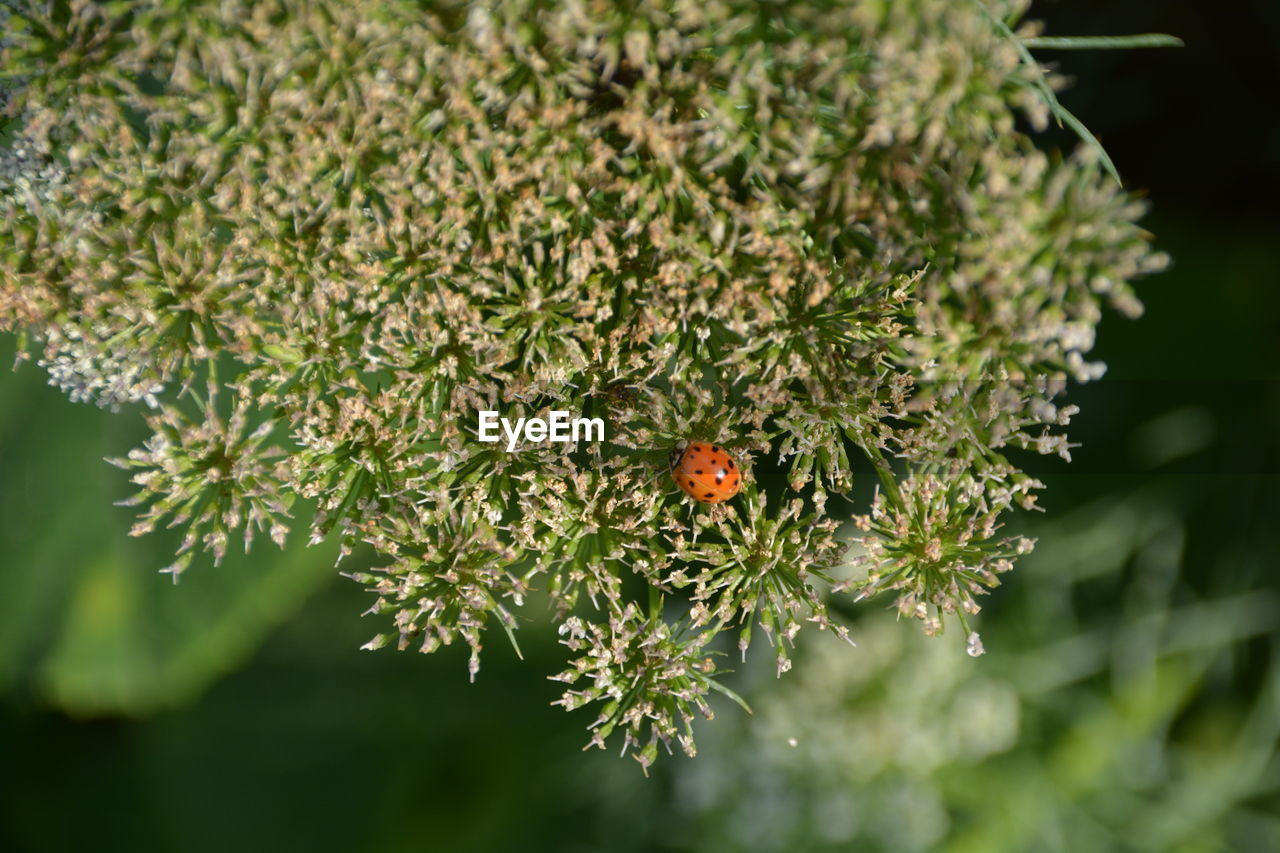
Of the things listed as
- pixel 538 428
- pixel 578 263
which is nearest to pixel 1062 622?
pixel 538 428

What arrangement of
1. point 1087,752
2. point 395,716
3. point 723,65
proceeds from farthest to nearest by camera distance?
1. point 395,716
2. point 1087,752
3. point 723,65

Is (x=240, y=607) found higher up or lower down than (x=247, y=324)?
lower down

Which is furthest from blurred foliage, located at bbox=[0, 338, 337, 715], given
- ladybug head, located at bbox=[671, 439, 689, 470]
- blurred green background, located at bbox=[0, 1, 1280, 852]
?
ladybug head, located at bbox=[671, 439, 689, 470]

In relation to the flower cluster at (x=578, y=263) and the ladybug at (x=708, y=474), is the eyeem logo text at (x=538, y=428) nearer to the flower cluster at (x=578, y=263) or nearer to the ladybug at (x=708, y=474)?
the flower cluster at (x=578, y=263)

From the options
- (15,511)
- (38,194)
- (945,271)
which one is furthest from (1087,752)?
(15,511)

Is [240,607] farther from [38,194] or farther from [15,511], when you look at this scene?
[38,194]

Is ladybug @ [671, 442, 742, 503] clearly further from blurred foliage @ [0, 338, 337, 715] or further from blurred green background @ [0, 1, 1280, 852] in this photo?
blurred foliage @ [0, 338, 337, 715]

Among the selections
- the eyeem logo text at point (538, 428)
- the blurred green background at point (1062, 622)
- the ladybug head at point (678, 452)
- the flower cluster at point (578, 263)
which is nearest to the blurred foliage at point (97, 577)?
the blurred green background at point (1062, 622)

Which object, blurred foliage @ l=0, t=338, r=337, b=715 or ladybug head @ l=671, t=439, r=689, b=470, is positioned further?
blurred foliage @ l=0, t=338, r=337, b=715

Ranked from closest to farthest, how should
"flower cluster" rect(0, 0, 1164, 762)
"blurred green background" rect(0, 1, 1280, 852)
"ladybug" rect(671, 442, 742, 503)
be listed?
"flower cluster" rect(0, 0, 1164, 762) → "ladybug" rect(671, 442, 742, 503) → "blurred green background" rect(0, 1, 1280, 852)
